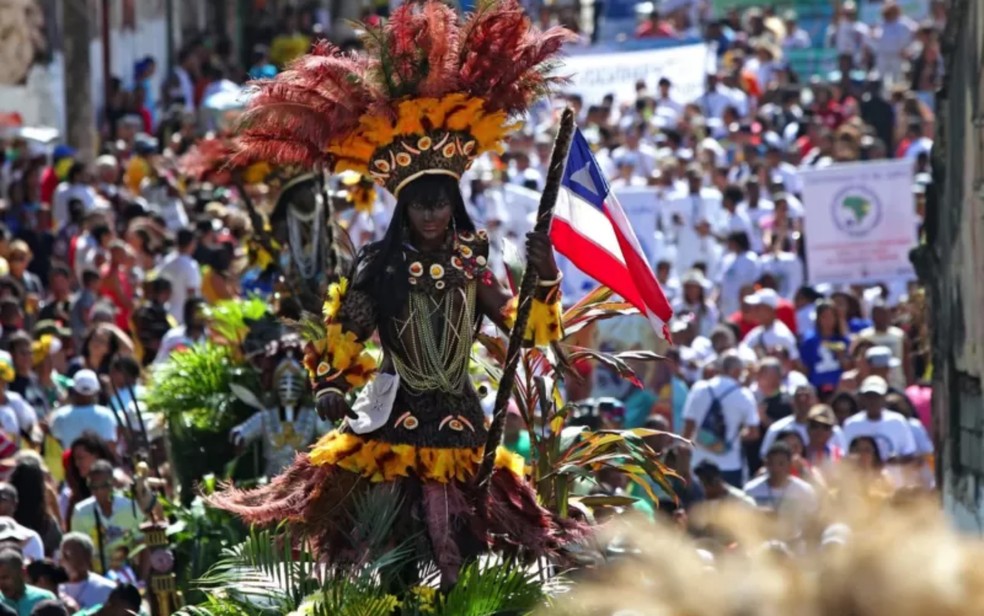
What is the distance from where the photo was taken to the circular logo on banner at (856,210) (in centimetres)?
1875

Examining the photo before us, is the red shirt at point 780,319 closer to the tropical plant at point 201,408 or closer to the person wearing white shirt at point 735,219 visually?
the person wearing white shirt at point 735,219

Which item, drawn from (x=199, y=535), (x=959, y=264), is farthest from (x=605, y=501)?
(x=959, y=264)

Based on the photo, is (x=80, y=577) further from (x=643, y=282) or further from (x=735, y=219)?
(x=735, y=219)

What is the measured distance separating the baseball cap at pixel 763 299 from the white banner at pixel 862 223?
3.96 feet

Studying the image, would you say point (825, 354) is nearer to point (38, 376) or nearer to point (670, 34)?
point (38, 376)

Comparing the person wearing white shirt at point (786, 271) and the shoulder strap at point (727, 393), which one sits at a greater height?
the person wearing white shirt at point (786, 271)

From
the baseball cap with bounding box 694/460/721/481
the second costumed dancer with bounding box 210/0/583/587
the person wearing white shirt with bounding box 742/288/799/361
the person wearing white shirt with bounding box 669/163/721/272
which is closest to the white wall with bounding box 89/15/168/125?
the person wearing white shirt with bounding box 669/163/721/272

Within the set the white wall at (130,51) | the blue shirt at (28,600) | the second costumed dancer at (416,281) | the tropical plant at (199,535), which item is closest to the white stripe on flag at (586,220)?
the second costumed dancer at (416,281)

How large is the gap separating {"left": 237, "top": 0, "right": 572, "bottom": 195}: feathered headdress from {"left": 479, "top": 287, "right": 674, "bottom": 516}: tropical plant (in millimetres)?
769

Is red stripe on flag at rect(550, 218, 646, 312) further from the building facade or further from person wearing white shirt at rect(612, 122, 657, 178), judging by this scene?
person wearing white shirt at rect(612, 122, 657, 178)

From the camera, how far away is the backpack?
48.7ft

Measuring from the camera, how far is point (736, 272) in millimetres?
19641

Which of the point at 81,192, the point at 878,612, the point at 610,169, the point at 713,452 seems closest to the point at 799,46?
the point at 610,169

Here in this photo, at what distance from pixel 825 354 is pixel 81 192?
7769 millimetres
